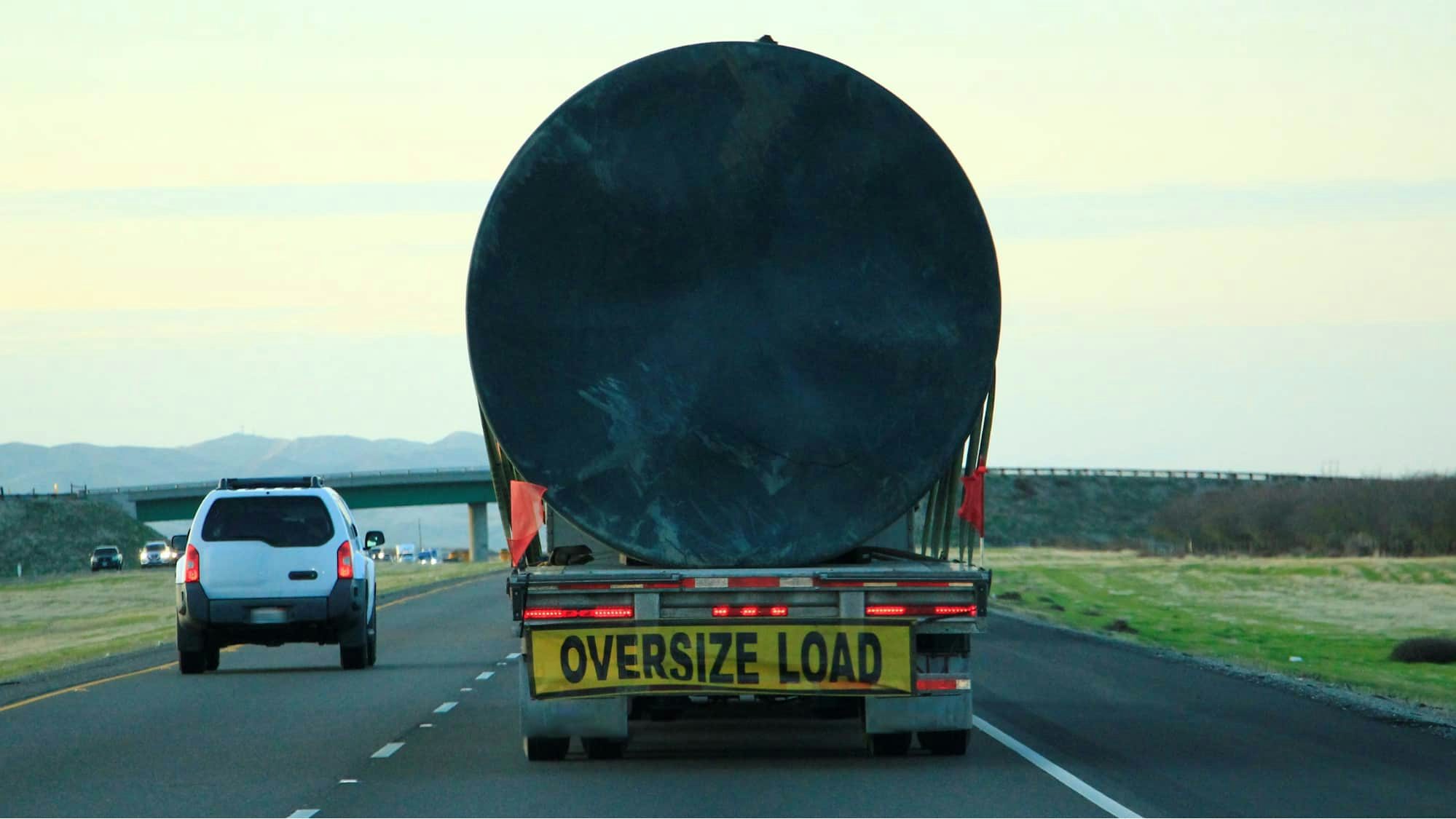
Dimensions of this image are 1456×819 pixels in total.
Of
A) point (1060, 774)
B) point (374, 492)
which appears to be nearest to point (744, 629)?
point (1060, 774)

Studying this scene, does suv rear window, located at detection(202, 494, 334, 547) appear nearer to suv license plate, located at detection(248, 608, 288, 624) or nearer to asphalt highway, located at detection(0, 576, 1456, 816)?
suv license plate, located at detection(248, 608, 288, 624)

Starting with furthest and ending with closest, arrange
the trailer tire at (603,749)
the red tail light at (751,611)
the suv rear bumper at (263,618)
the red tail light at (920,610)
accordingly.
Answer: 1. the suv rear bumper at (263,618)
2. the trailer tire at (603,749)
3. the red tail light at (920,610)
4. the red tail light at (751,611)

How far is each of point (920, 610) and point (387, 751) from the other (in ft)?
14.1

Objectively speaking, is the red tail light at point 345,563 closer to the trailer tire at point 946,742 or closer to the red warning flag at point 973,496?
the trailer tire at point 946,742

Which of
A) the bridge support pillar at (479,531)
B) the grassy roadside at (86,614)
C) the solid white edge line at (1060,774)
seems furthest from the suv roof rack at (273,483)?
the bridge support pillar at (479,531)

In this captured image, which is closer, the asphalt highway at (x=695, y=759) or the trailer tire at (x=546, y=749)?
the asphalt highway at (x=695, y=759)

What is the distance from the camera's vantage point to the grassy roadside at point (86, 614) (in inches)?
1245

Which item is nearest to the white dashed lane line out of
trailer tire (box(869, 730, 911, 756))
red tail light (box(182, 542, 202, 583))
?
trailer tire (box(869, 730, 911, 756))

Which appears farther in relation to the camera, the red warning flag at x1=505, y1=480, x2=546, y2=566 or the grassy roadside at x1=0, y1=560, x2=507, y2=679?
the grassy roadside at x1=0, y1=560, x2=507, y2=679

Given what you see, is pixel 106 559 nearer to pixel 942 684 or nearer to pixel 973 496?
pixel 973 496

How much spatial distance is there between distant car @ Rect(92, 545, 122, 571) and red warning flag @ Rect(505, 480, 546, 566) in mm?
97400

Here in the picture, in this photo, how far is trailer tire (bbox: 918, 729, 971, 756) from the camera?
531 inches

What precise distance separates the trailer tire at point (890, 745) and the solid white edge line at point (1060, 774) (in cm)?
Answer: 48

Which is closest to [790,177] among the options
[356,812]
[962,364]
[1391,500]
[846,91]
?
[846,91]
